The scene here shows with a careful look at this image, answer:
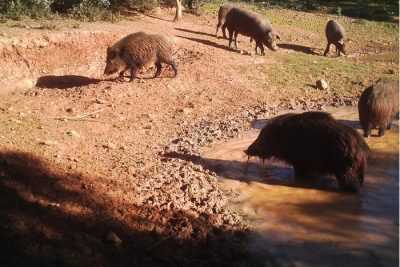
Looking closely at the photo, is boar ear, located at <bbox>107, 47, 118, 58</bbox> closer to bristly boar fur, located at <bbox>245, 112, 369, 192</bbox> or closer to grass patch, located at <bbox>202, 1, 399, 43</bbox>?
bristly boar fur, located at <bbox>245, 112, 369, 192</bbox>

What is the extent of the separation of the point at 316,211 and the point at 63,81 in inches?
252

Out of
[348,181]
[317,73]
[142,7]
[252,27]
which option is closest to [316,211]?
[348,181]

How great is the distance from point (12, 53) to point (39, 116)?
2656mm

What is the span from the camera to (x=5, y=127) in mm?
7754

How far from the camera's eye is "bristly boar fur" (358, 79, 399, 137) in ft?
27.8

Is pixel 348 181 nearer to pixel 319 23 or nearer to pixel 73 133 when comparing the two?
pixel 73 133

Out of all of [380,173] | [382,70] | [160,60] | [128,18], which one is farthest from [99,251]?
[128,18]

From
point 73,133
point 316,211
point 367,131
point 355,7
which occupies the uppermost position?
point 355,7

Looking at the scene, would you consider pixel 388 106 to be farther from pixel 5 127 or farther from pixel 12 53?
pixel 12 53

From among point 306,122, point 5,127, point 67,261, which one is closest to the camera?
point 67,261

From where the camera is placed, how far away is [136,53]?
1069 centimetres

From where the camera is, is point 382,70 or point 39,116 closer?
point 39,116

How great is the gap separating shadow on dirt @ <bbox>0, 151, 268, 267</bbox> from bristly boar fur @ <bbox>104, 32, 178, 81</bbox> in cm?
442

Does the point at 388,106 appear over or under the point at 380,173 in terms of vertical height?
over
